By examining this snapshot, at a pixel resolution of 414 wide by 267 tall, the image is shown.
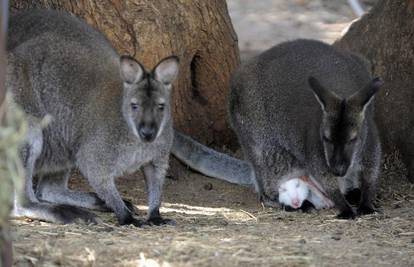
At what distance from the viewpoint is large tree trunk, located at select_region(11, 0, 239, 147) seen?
7.49m

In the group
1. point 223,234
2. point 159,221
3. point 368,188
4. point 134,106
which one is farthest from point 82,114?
point 368,188

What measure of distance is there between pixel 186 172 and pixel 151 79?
1.95 metres

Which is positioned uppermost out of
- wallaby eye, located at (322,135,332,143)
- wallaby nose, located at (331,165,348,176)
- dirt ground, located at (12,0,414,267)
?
wallaby eye, located at (322,135,332,143)

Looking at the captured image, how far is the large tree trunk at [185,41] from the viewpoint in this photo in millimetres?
7492

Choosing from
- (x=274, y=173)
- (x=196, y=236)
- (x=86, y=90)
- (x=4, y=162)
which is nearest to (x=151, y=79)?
(x=86, y=90)

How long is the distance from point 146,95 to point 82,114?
607 mm

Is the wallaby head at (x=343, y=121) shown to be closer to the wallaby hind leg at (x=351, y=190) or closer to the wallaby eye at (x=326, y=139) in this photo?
the wallaby eye at (x=326, y=139)

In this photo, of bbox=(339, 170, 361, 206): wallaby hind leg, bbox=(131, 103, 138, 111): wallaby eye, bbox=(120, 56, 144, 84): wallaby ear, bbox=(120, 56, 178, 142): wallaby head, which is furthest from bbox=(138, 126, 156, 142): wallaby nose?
bbox=(339, 170, 361, 206): wallaby hind leg

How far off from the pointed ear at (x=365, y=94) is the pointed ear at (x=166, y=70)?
49.1 inches

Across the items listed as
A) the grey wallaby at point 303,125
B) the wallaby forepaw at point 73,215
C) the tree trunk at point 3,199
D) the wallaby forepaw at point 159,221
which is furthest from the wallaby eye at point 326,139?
the tree trunk at point 3,199

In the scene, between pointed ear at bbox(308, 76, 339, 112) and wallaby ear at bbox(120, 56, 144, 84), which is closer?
wallaby ear at bbox(120, 56, 144, 84)

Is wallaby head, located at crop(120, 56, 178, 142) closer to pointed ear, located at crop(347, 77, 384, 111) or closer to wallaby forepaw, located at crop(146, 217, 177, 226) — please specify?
wallaby forepaw, located at crop(146, 217, 177, 226)

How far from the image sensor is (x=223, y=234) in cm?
568

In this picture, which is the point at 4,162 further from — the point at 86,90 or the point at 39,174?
the point at 39,174
